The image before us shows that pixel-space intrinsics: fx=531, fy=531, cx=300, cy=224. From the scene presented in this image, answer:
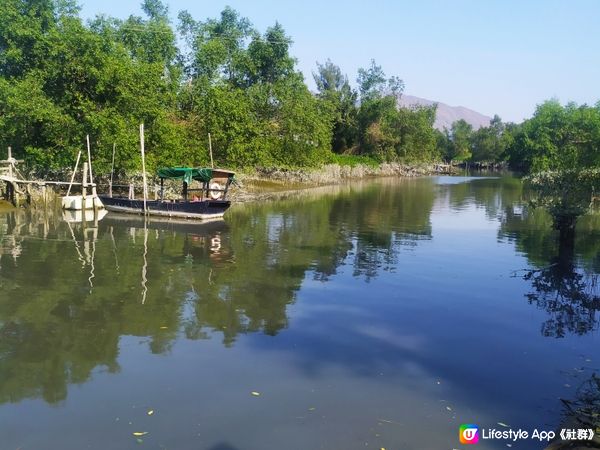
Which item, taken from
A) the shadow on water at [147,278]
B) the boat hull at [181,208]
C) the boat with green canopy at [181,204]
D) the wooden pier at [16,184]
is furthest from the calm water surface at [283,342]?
the wooden pier at [16,184]

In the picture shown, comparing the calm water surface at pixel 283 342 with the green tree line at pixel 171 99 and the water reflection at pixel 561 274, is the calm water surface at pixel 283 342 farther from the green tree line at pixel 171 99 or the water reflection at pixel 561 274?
the green tree line at pixel 171 99

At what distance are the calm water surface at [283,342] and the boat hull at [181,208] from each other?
6.79 metres

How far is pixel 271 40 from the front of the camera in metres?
62.6

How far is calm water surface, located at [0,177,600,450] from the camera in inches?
302

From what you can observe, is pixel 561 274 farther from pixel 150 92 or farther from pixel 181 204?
pixel 150 92

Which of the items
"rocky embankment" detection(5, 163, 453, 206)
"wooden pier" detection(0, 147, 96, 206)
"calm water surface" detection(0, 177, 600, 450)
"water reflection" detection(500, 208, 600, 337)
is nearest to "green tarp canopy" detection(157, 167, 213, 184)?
"wooden pier" detection(0, 147, 96, 206)

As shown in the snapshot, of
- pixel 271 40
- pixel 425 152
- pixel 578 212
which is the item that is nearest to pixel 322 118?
pixel 271 40

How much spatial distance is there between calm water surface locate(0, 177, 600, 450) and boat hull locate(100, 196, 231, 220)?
22.3 feet

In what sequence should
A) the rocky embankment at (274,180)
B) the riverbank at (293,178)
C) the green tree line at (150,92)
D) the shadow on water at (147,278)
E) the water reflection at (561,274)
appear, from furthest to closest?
the riverbank at (293,178) → the rocky embankment at (274,180) → the green tree line at (150,92) → the water reflection at (561,274) → the shadow on water at (147,278)

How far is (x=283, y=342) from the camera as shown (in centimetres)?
1092

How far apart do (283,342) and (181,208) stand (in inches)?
776

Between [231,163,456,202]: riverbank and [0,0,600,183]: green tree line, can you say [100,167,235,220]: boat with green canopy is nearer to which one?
[0,0,600,183]: green tree line

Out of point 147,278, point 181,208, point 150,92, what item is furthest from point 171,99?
point 147,278

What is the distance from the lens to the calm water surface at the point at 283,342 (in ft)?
25.2
